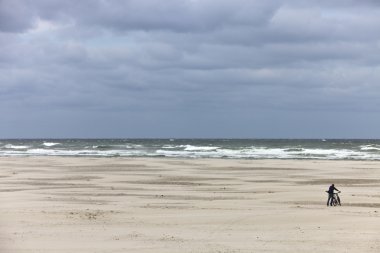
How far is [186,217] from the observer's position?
16734mm

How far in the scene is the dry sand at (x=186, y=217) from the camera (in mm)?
12750

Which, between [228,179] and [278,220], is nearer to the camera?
[278,220]

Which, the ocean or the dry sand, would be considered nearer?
the dry sand

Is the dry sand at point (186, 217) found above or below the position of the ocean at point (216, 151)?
below

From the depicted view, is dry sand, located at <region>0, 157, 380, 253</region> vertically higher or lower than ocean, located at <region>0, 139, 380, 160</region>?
lower

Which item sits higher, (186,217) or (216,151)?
(216,151)

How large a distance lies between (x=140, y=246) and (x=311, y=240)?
13.3 feet

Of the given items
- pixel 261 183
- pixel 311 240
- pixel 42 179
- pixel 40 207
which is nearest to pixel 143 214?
pixel 40 207

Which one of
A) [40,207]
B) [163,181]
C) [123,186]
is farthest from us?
[163,181]

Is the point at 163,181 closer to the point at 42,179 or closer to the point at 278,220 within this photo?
the point at 42,179

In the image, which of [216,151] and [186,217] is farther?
[216,151]

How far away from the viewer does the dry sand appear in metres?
12.8

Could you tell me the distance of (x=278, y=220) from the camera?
16266 mm

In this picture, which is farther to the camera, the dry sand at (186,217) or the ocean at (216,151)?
the ocean at (216,151)
